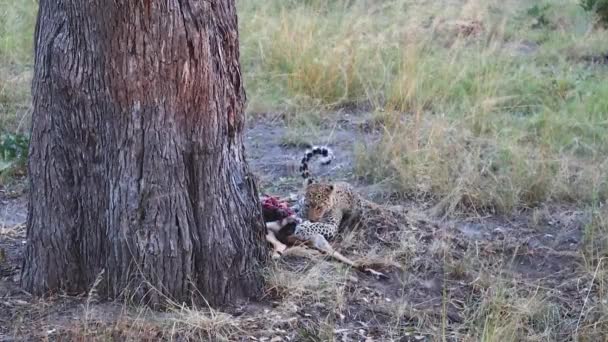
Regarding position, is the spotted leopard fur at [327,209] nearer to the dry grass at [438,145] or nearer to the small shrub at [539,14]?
the dry grass at [438,145]

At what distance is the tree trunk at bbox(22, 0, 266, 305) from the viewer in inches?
140

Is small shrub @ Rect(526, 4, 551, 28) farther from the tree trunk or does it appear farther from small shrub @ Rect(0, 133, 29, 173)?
the tree trunk

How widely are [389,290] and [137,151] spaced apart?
1.33 metres

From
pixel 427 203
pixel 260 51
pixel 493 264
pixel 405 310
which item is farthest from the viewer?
pixel 260 51

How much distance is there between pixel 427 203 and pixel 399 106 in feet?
5.41

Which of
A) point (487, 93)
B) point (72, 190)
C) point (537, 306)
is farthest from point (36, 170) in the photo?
point (487, 93)

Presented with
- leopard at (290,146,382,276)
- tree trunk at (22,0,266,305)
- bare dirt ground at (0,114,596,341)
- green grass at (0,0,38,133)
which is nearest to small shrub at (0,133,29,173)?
bare dirt ground at (0,114,596,341)

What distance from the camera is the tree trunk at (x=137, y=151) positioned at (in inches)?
140

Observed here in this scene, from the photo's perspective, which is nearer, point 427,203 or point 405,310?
point 405,310

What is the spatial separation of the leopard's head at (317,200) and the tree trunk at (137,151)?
3.04 feet

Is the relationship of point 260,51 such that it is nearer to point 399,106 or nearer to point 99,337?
point 399,106

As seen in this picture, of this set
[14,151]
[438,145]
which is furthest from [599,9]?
[14,151]

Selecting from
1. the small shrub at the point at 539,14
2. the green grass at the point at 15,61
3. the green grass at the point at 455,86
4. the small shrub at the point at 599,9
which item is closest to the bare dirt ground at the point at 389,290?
the green grass at the point at 455,86

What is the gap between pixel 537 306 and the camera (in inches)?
159
